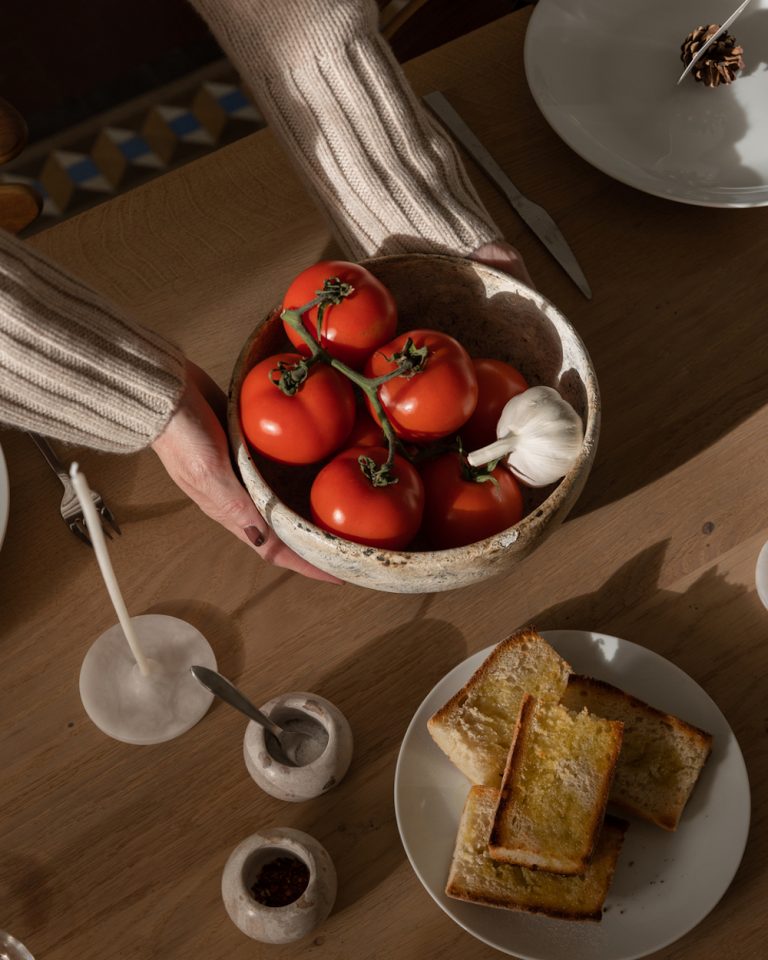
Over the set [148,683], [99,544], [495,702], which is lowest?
[495,702]

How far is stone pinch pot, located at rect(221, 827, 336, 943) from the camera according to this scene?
28.2 inches

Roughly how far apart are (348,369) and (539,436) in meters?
0.16

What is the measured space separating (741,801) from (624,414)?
1.33ft

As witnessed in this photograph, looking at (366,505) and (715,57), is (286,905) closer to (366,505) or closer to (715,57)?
(366,505)

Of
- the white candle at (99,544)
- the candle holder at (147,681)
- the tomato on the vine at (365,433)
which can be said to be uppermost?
the white candle at (99,544)

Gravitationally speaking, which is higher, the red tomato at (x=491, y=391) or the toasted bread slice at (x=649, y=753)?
the red tomato at (x=491, y=391)

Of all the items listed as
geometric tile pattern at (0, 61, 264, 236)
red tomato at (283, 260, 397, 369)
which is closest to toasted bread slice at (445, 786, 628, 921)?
red tomato at (283, 260, 397, 369)

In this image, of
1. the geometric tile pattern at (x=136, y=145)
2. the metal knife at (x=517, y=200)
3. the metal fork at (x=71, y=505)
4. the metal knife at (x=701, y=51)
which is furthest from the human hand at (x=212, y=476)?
the geometric tile pattern at (x=136, y=145)

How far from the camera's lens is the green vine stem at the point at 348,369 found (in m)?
0.76

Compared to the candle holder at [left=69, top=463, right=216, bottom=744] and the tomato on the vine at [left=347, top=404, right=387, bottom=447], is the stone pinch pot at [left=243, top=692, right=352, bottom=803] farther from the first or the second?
the tomato on the vine at [left=347, top=404, right=387, bottom=447]

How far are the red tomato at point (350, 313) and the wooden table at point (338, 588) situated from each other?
0.74 ft

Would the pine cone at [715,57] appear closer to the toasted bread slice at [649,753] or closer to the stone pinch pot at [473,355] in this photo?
the stone pinch pot at [473,355]

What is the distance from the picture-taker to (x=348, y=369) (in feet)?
2.52

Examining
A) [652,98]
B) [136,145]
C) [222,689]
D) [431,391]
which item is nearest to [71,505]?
[222,689]
